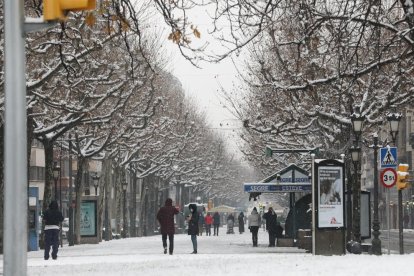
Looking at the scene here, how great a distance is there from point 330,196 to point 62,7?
766 inches

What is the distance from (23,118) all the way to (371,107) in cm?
3089

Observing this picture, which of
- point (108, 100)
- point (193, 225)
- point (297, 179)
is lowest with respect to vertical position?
point (193, 225)

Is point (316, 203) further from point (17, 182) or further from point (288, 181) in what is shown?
point (17, 182)

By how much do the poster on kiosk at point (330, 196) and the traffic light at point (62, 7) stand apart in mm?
18834

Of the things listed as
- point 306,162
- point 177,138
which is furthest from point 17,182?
point 177,138

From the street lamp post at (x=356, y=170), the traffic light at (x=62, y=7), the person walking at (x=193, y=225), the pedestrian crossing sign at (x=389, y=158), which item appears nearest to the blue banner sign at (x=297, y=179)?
the street lamp post at (x=356, y=170)

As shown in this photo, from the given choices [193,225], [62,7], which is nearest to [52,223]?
[193,225]

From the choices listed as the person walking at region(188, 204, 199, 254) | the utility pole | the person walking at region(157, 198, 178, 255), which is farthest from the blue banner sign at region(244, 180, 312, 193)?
the utility pole

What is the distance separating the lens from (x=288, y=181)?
37.2 meters

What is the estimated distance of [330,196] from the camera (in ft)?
85.6

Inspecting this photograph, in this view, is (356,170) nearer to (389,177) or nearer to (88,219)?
(389,177)

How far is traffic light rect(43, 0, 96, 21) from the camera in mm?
7133

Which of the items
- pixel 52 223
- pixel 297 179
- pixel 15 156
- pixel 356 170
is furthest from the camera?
pixel 297 179

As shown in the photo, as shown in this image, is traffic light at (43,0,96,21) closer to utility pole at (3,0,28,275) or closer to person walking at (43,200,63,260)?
utility pole at (3,0,28,275)
